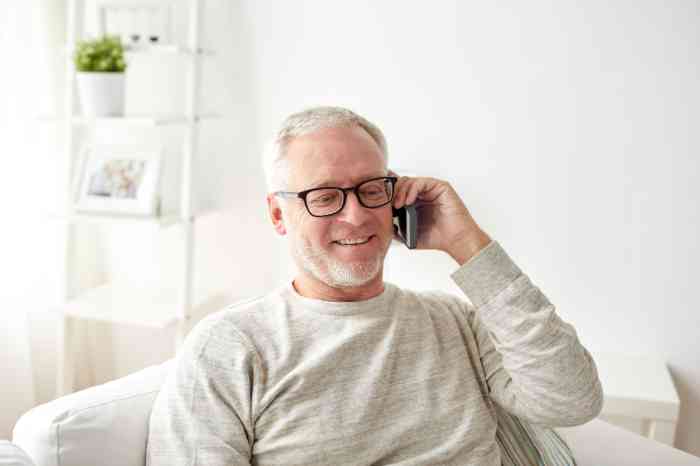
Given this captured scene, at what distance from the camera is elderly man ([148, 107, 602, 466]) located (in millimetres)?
1332

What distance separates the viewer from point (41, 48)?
2.70 metres

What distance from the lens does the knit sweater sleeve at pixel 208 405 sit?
127 cm

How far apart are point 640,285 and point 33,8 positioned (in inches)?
91.0

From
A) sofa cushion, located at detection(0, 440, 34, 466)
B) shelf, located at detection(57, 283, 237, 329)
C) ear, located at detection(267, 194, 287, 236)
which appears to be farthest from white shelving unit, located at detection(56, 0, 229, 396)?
sofa cushion, located at detection(0, 440, 34, 466)

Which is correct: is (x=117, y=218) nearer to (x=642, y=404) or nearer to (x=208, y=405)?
(x=208, y=405)

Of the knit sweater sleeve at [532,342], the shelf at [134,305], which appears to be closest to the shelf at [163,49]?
the shelf at [134,305]

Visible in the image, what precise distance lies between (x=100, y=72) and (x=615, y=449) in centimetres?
196

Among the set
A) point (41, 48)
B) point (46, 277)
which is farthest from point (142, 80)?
point (46, 277)

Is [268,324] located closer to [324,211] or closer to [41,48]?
[324,211]

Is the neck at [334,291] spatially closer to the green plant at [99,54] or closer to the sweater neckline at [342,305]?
the sweater neckline at [342,305]

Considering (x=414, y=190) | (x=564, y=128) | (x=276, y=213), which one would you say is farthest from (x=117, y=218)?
(x=564, y=128)

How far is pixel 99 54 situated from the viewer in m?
2.49

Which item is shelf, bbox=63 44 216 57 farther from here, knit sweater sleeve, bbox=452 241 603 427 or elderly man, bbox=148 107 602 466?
knit sweater sleeve, bbox=452 241 603 427

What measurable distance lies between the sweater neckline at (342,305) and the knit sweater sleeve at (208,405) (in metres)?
0.16
